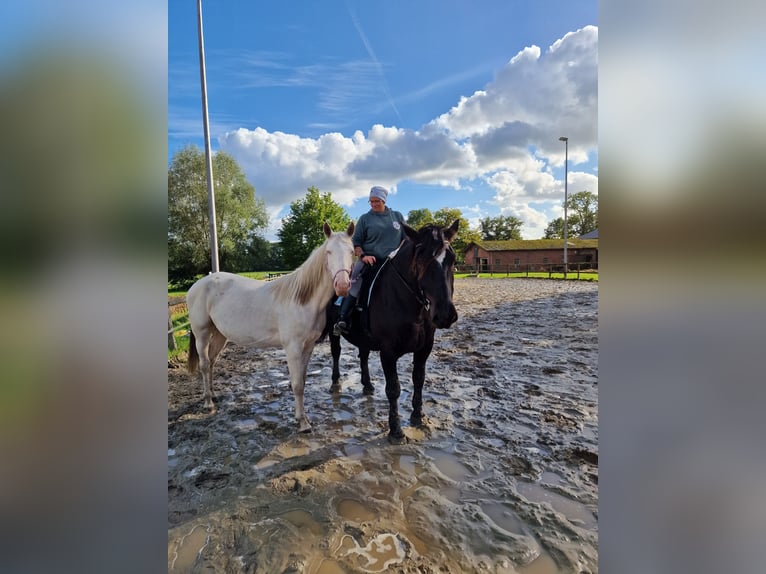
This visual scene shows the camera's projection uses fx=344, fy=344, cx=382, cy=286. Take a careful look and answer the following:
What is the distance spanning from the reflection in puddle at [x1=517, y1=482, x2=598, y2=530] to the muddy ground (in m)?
0.01

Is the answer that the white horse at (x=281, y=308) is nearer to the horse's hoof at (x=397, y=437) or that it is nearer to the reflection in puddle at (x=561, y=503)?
the horse's hoof at (x=397, y=437)

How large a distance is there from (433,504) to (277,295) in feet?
8.52

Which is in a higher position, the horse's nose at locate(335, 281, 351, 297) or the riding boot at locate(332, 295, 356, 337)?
the horse's nose at locate(335, 281, 351, 297)

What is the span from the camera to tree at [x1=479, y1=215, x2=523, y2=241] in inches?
2763

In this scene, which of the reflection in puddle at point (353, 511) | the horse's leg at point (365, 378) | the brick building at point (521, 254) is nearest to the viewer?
the reflection in puddle at point (353, 511)

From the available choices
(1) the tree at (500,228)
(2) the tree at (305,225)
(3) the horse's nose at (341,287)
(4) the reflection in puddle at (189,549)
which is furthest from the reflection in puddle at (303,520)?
(1) the tree at (500,228)

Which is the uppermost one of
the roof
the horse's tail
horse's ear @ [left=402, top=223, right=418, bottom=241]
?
the roof

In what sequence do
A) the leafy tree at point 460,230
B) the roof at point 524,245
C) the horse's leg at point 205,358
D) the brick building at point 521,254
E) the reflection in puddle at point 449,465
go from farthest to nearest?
the leafy tree at point 460,230 → the roof at point 524,245 → the brick building at point 521,254 → the horse's leg at point 205,358 → the reflection in puddle at point 449,465

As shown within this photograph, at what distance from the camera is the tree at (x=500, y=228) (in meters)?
70.2

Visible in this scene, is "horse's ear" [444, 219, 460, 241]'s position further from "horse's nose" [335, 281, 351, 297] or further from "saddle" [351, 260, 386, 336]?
"horse's nose" [335, 281, 351, 297]

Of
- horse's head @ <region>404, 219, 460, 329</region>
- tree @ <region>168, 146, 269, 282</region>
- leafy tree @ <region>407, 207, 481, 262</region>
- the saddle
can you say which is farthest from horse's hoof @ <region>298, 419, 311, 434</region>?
leafy tree @ <region>407, 207, 481, 262</region>
